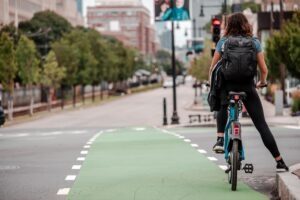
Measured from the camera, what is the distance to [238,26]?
983cm

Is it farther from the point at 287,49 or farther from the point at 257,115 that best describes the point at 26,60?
the point at 257,115

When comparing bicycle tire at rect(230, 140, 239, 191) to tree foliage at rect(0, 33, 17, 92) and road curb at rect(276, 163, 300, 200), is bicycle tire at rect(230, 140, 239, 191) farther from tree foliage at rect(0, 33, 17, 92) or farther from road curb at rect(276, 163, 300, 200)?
tree foliage at rect(0, 33, 17, 92)

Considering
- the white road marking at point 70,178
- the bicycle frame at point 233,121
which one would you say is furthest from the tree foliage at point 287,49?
the bicycle frame at point 233,121

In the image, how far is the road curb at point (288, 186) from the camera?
Answer: 795 cm

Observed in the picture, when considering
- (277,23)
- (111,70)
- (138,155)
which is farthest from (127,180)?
(111,70)

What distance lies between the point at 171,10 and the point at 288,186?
31.7 metres

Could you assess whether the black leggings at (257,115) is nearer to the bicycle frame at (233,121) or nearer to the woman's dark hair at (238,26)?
the bicycle frame at (233,121)

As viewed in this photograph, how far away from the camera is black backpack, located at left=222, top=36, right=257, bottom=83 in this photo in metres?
9.51

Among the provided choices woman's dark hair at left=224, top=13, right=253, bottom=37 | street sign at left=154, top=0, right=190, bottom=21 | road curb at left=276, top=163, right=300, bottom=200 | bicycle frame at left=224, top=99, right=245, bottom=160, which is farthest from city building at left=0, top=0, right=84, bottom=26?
road curb at left=276, top=163, right=300, bottom=200

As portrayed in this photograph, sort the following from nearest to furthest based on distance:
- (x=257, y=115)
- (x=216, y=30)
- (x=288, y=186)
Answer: (x=288, y=186)
(x=257, y=115)
(x=216, y=30)

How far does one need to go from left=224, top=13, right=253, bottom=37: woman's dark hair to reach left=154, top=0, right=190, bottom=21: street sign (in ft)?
97.6

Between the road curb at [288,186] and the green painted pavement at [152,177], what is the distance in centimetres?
29

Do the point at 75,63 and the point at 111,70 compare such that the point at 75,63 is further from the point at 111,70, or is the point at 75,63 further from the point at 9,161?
the point at 9,161

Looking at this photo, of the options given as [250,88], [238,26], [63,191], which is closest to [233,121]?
[250,88]
